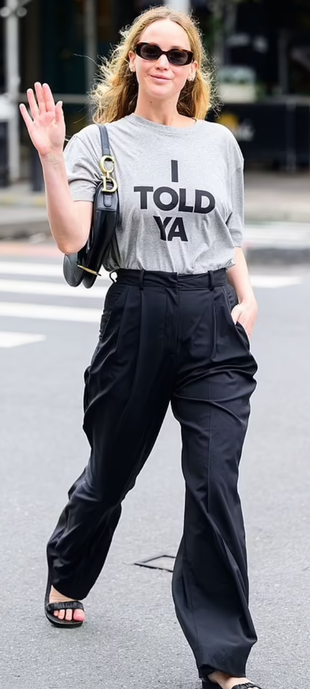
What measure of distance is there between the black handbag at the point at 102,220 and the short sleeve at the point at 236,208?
1.29ft

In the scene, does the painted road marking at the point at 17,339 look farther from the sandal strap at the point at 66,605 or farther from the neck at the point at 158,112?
the neck at the point at 158,112

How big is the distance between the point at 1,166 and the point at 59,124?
57.1 feet

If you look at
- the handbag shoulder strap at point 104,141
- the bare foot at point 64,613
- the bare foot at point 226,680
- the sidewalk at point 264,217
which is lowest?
the sidewalk at point 264,217

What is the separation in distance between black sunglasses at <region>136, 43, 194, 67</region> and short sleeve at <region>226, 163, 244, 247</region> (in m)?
0.37

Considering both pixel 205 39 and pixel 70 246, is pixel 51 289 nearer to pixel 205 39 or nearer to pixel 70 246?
pixel 70 246

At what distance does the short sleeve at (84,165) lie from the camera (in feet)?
12.1

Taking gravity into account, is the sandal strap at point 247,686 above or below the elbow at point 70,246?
below

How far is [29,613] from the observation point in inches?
174

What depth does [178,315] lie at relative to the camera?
3719mm

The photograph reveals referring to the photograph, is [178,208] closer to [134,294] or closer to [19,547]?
[134,294]

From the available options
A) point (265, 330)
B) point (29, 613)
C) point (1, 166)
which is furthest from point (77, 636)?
point (1, 166)

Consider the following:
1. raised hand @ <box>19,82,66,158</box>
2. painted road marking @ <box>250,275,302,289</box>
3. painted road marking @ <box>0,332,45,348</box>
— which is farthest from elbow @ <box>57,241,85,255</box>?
painted road marking @ <box>250,275,302,289</box>

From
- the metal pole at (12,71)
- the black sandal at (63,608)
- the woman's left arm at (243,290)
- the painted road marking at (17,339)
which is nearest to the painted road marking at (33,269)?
the painted road marking at (17,339)

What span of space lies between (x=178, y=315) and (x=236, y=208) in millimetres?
429
